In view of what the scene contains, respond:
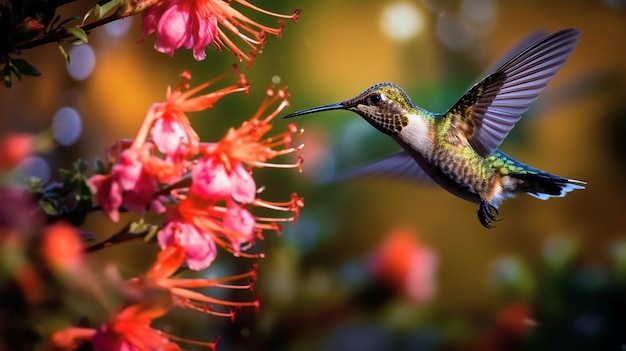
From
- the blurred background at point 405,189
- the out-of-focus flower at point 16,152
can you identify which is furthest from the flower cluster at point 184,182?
the blurred background at point 405,189

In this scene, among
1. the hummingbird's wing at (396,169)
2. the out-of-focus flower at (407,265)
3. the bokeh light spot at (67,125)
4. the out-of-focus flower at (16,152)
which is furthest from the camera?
the out-of-focus flower at (407,265)

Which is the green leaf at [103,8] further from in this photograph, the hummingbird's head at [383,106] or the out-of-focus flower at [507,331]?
the out-of-focus flower at [507,331]

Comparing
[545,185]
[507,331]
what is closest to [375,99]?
[545,185]

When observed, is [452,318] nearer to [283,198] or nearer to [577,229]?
[577,229]

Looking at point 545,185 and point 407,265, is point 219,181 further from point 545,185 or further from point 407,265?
point 407,265

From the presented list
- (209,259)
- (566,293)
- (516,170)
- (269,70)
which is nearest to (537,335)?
(566,293)

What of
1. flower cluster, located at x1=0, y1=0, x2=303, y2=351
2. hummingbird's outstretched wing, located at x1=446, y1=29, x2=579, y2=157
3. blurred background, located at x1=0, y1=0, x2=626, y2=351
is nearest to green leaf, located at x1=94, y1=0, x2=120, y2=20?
flower cluster, located at x1=0, y1=0, x2=303, y2=351
